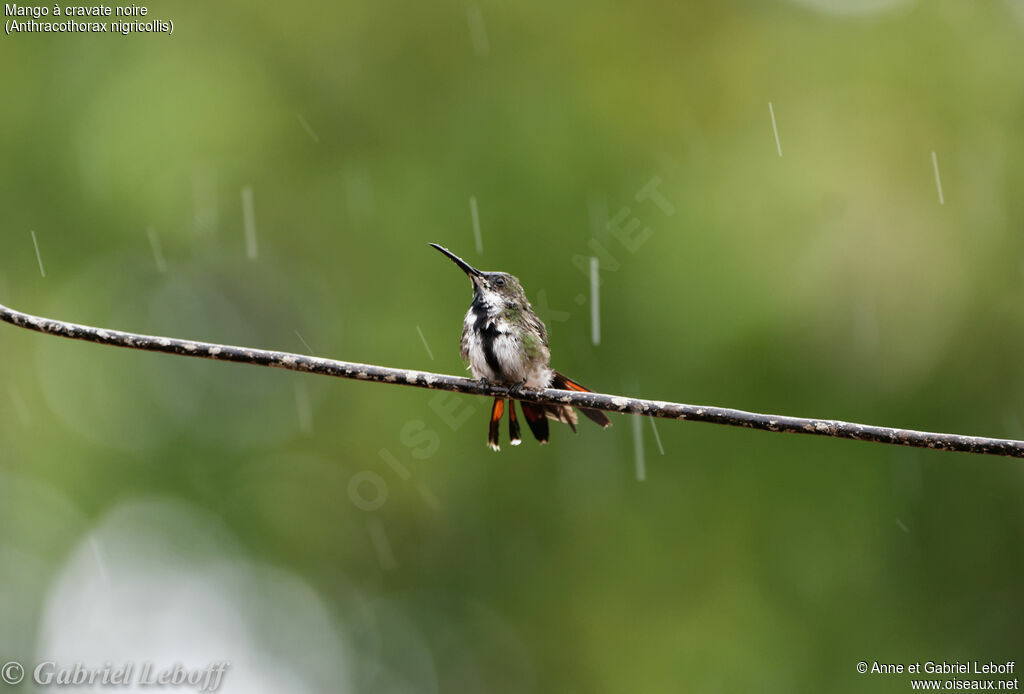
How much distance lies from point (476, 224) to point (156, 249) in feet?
17.9

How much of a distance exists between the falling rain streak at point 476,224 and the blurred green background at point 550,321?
12 cm

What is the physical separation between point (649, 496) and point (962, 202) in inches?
244

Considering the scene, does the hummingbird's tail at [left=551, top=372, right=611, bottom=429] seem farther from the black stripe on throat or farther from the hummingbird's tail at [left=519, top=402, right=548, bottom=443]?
the black stripe on throat

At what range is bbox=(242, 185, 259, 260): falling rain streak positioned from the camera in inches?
604

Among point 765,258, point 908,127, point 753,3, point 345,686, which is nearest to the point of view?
point 765,258

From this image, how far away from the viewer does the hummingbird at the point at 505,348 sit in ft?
21.5

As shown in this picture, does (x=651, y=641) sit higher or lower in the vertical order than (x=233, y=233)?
lower

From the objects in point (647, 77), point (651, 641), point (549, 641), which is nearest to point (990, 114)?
point (647, 77)

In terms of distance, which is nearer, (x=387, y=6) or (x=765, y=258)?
(x=765, y=258)

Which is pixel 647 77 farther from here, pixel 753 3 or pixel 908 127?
pixel 908 127

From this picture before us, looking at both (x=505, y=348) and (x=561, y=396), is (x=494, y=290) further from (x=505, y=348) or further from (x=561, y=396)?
(x=561, y=396)

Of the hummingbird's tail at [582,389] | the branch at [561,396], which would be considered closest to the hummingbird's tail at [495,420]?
the hummingbird's tail at [582,389]

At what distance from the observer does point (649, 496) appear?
13.7 metres

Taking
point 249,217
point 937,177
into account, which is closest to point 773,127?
point 937,177
